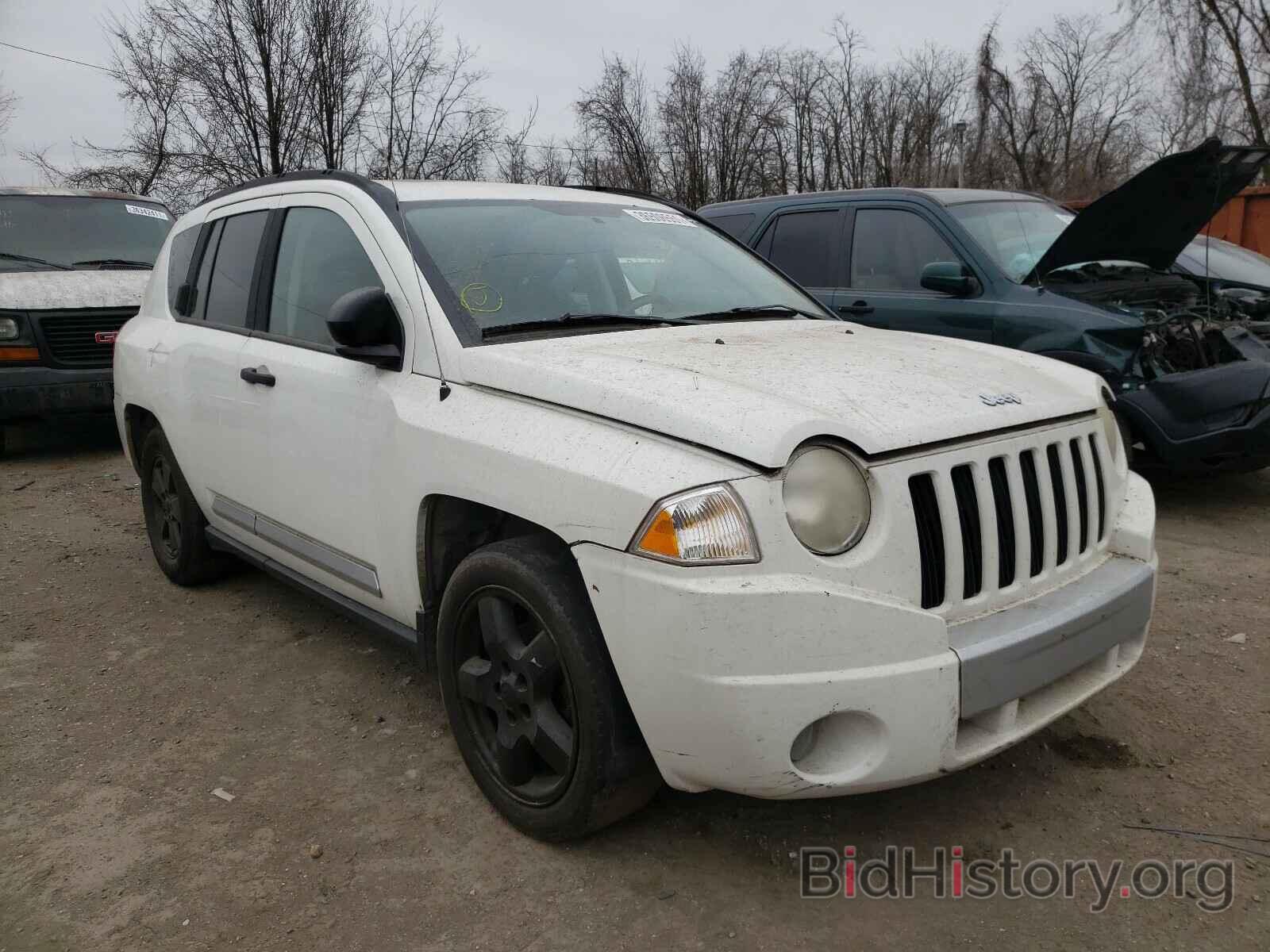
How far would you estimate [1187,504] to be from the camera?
18.4 ft

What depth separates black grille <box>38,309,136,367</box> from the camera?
7648 millimetres

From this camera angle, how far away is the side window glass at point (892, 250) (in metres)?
5.95

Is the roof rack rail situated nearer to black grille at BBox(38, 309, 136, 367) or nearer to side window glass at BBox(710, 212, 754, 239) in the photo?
side window glass at BBox(710, 212, 754, 239)

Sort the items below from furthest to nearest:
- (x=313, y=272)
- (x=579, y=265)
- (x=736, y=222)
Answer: (x=736, y=222) → (x=313, y=272) → (x=579, y=265)

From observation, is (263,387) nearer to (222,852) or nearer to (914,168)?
(222,852)

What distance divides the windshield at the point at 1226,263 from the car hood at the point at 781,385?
446cm

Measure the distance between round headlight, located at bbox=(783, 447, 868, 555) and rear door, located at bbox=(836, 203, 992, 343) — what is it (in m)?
3.80

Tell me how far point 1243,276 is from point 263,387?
6449 mm

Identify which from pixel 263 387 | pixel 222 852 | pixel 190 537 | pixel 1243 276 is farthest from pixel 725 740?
pixel 1243 276

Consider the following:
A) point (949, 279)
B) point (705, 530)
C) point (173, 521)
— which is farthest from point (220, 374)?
point (949, 279)

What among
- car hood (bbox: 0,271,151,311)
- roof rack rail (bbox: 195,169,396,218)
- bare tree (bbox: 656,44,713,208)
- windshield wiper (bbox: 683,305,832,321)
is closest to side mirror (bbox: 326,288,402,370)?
roof rack rail (bbox: 195,169,396,218)

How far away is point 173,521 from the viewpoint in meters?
4.68

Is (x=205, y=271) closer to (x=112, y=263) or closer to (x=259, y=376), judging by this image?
(x=259, y=376)

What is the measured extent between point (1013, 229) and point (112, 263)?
23.7 ft
